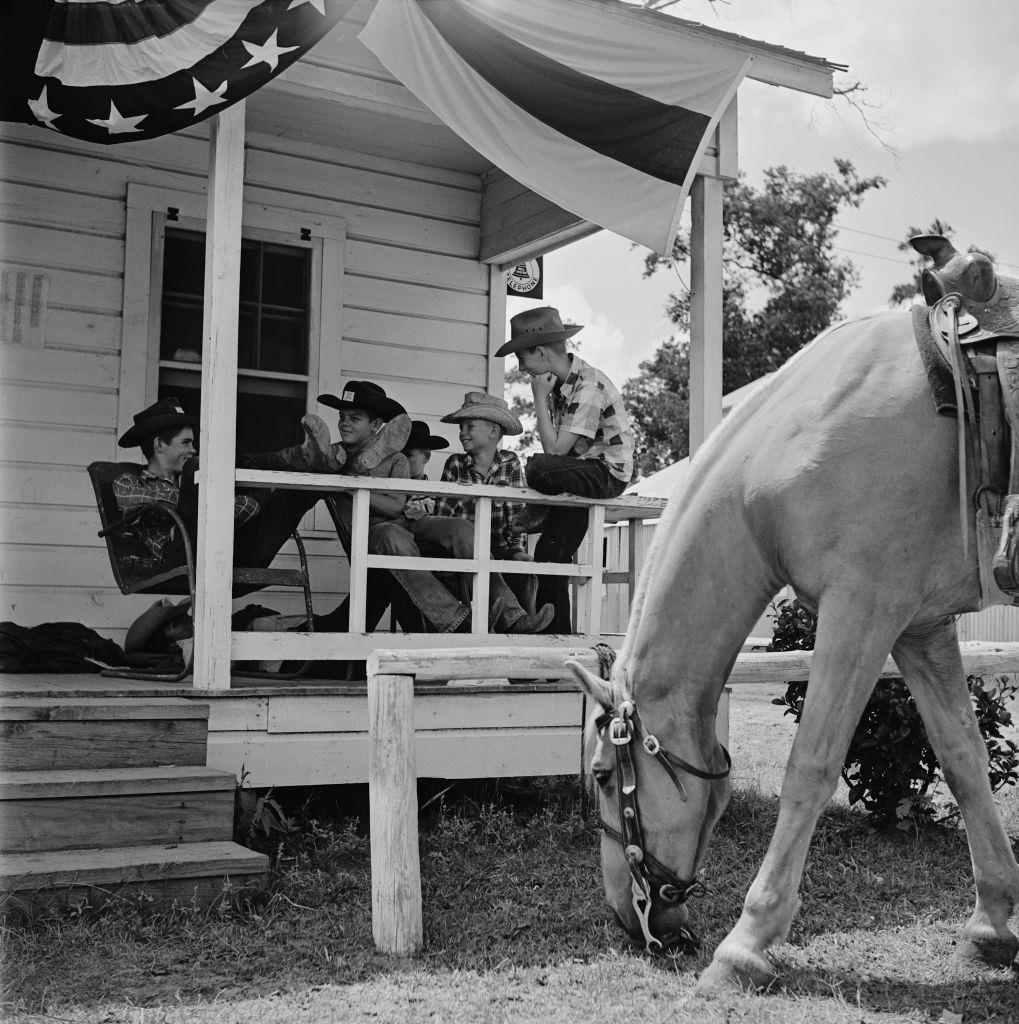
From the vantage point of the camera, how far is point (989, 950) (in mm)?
3566

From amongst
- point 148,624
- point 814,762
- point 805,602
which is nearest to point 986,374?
point 805,602

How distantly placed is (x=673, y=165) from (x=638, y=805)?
10.7ft

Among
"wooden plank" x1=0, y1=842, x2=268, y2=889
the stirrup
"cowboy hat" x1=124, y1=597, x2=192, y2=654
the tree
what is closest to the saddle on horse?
the stirrup

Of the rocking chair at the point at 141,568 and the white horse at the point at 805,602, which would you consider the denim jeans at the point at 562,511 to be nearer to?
the rocking chair at the point at 141,568

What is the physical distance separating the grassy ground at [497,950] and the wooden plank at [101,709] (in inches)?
28.7

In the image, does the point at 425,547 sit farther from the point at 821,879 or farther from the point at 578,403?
the point at 821,879

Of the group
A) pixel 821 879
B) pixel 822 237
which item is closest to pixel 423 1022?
pixel 821 879

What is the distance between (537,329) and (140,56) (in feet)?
7.37

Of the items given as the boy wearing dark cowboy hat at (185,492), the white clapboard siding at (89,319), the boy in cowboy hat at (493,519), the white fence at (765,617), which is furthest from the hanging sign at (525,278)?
the white fence at (765,617)

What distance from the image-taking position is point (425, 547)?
608 cm

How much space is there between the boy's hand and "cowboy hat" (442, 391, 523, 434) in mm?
233

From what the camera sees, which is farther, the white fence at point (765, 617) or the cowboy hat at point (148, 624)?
the white fence at point (765, 617)

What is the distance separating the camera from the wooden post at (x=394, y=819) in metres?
3.72

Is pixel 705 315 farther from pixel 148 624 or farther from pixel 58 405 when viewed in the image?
pixel 58 405
